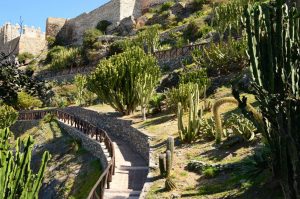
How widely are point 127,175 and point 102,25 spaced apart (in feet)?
131

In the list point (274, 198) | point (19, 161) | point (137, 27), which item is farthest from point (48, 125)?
point (137, 27)

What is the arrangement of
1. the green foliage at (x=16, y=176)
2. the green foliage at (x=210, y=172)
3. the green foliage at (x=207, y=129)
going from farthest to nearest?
1. the green foliage at (x=207, y=129)
2. the green foliage at (x=210, y=172)
3. the green foliage at (x=16, y=176)

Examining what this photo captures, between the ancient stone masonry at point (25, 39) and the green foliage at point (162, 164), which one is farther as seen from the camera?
the ancient stone masonry at point (25, 39)

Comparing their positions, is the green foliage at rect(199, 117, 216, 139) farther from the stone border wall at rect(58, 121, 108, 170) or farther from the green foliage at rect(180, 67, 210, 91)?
the green foliage at rect(180, 67, 210, 91)

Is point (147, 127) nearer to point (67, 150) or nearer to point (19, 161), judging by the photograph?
point (67, 150)

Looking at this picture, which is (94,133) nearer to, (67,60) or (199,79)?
(199,79)

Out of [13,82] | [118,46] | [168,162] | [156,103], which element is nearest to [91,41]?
[118,46]

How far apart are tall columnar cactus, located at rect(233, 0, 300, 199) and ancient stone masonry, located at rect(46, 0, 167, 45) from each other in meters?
43.1

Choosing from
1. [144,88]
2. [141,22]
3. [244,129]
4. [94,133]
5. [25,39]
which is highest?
[141,22]

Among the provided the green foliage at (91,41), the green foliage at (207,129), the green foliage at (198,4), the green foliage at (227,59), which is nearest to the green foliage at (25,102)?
the green foliage at (91,41)

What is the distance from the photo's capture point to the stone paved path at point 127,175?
34.9ft

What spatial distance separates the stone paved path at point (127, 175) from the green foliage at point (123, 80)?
2883mm

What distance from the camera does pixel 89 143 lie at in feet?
57.4

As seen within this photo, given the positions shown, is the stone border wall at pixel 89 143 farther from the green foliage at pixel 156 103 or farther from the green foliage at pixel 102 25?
the green foliage at pixel 102 25
